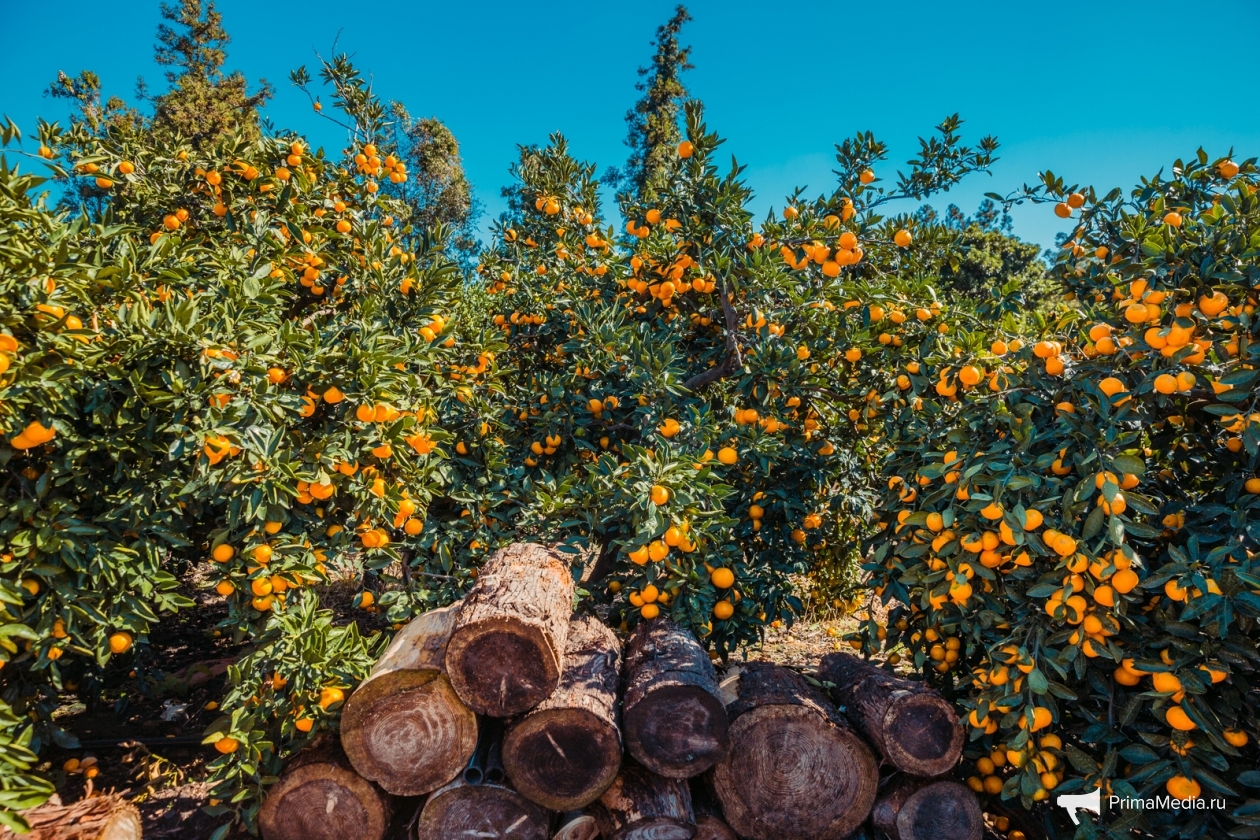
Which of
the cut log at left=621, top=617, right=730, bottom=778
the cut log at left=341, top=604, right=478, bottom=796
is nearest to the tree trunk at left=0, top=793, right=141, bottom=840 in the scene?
the cut log at left=341, top=604, right=478, bottom=796

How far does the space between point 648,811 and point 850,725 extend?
83 centimetres

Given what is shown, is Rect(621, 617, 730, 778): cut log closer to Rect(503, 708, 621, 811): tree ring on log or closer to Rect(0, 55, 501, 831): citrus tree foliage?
Rect(503, 708, 621, 811): tree ring on log

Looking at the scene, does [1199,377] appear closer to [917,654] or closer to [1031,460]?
[1031,460]

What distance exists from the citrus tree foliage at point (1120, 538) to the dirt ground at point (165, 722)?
1549mm

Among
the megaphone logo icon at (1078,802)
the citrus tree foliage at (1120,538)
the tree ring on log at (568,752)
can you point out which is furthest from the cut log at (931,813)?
the tree ring on log at (568,752)

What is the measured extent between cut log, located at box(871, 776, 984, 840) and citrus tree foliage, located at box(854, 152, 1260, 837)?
14 cm

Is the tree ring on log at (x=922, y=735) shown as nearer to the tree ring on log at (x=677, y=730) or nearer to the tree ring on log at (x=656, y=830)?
the tree ring on log at (x=677, y=730)

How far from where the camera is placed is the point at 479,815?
7.25 ft

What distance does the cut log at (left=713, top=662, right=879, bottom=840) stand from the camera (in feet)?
7.38

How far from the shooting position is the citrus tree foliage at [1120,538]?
1921 mm

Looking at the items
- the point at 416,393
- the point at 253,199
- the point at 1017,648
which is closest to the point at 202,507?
the point at 416,393

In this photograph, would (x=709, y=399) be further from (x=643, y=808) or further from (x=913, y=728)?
(x=643, y=808)

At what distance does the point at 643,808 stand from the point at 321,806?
1.09 meters

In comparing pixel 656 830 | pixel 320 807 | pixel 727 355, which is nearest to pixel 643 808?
pixel 656 830
